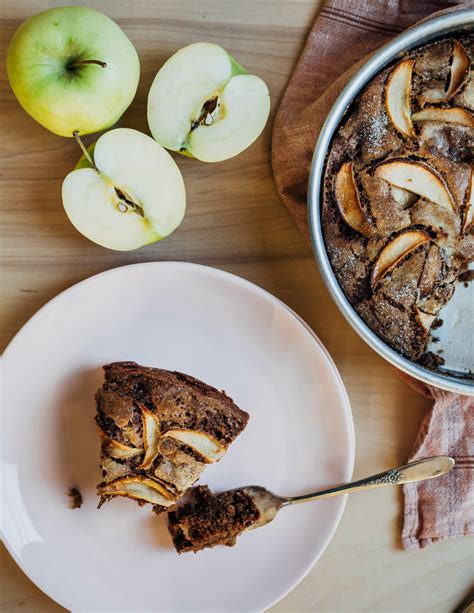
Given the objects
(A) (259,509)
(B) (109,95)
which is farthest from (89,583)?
(B) (109,95)

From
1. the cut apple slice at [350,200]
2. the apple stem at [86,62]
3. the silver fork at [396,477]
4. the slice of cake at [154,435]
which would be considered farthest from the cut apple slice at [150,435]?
the apple stem at [86,62]

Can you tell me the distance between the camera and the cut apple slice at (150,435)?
1.19m

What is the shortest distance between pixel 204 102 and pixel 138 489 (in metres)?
0.74

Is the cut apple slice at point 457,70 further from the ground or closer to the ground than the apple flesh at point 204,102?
further from the ground

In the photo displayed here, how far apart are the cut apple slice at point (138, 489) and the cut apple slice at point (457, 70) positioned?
0.88 meters

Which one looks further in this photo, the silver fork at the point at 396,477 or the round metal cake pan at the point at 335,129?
the silver fork at the point at 396,477

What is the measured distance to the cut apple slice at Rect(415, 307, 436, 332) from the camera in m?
1.17

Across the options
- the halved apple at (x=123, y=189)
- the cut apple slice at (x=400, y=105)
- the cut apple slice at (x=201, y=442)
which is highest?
the cut apple slice at (x=400, y=105)

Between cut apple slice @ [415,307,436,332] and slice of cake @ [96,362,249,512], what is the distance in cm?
41

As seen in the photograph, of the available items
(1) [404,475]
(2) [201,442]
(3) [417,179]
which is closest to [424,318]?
(3) [417,179]

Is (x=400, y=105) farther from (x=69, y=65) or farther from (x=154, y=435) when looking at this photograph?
(x=154, y=435)

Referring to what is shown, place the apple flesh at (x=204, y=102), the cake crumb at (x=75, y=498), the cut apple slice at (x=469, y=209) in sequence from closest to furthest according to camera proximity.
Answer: the cut apple slice at (x=469, y=209), the apple flesh at (x=204, y=102), the cake crumb at (x=75, y=498)

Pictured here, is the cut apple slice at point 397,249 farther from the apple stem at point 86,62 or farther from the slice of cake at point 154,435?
the apple stem at point 86,62

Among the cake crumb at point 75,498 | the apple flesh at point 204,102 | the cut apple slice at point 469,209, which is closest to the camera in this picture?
the cut apple slice at point 469,209
